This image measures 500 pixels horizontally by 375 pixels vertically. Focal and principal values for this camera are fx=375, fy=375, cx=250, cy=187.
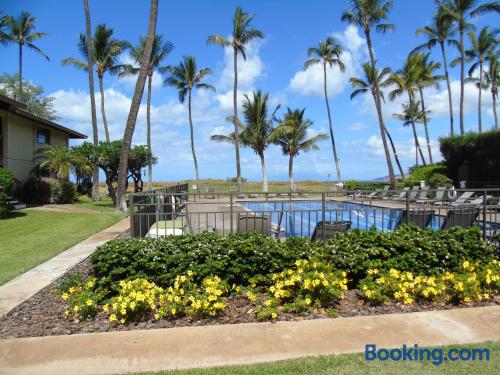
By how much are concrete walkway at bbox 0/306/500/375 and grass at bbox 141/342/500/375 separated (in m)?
0.12

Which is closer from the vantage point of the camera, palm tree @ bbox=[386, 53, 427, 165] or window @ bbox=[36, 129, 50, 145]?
window @ bbox=[36, 129, 50, 145]

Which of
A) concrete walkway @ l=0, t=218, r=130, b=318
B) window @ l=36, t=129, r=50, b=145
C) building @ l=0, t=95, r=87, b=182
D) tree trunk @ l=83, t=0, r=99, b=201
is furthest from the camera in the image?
window @ l=36, t=129, r=50, b=145

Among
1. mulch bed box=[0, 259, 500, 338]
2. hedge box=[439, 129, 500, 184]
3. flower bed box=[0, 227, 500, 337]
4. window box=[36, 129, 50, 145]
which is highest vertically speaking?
window box=[36, 129, 50, 145]

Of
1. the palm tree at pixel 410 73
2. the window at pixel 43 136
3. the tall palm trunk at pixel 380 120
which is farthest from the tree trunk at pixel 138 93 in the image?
the palm tree at pixel 410 73

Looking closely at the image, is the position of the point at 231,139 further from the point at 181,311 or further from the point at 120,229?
the point at 181,311

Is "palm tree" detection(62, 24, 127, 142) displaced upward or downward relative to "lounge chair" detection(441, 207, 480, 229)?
upward

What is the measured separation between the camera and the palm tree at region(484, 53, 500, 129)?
37.4 metres

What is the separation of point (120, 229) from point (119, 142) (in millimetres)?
10751

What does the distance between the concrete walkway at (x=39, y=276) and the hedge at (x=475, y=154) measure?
22.7 metres

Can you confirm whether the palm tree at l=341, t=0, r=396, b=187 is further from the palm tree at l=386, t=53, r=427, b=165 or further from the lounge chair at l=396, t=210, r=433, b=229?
the lounge chair at l=396, t=210, r=433, b=229

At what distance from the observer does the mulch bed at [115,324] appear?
13.0 feet

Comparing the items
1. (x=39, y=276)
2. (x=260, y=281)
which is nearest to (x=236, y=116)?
(x=39, y=276)

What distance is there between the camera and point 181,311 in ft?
13.8

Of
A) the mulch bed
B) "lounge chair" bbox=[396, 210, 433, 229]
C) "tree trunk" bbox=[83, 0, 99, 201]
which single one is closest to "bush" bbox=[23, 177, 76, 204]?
"tree trunk" bbox=[83, 0, 99, 201]
